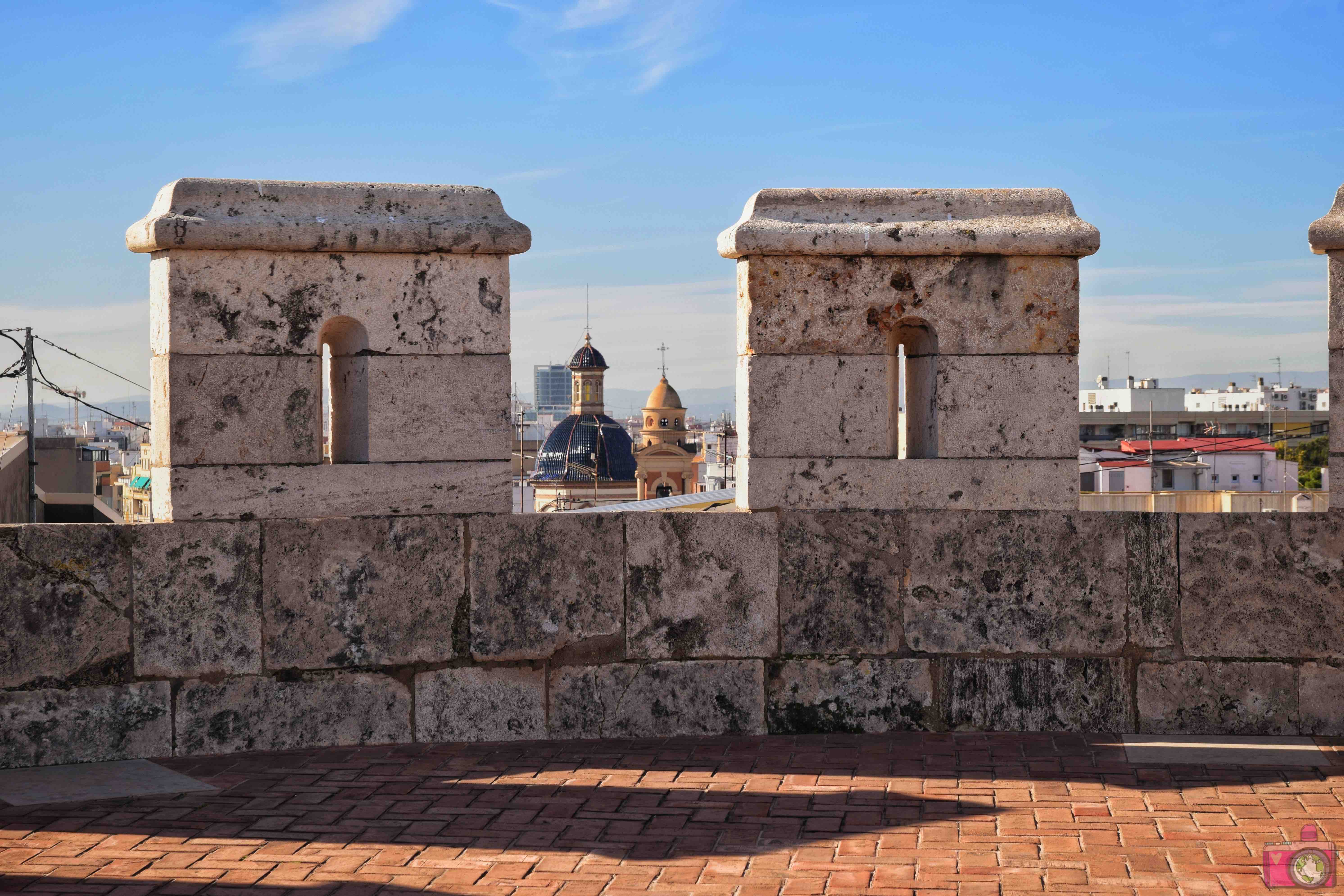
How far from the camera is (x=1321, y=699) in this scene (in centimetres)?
503

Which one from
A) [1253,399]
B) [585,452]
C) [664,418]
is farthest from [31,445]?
[1253,399]

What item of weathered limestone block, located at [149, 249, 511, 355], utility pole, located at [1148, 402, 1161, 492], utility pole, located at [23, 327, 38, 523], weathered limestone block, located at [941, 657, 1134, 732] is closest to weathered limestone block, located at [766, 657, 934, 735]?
weathered limestone block, located at [941, 657, 1134, 732]

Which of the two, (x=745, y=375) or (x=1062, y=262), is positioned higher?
(x=1062, y=262)

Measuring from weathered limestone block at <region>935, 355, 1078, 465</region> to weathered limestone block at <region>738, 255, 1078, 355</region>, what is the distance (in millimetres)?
38

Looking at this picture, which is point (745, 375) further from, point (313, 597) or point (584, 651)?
point (313, 597)

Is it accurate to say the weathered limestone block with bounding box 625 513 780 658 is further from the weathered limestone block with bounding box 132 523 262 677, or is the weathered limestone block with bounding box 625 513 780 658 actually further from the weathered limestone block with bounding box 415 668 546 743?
the weathered limestone block with bounding box 132 523 262 677

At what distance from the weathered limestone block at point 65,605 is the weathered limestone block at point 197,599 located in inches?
2.2

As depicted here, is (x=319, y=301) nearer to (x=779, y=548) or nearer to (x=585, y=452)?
(x=779, y=548)

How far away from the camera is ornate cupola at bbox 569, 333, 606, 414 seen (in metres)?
86.1

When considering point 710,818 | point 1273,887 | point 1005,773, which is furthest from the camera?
point 1005,773

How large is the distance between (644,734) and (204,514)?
5.59 ft

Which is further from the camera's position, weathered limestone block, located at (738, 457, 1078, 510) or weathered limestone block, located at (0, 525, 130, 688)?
weathered limestone block, located at (738, 457, 1078, 510)

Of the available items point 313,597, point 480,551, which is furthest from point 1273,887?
point 313,597

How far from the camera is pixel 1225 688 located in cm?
506
